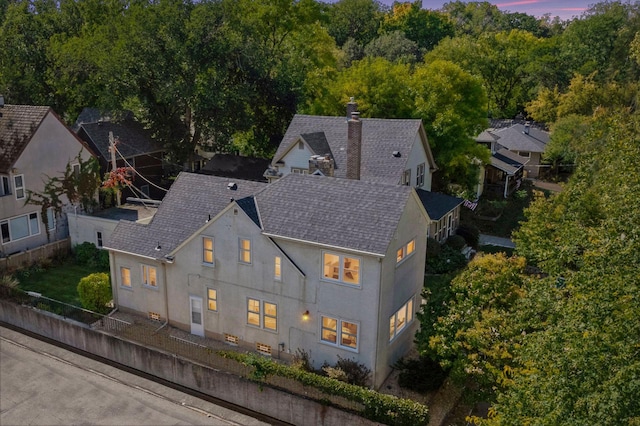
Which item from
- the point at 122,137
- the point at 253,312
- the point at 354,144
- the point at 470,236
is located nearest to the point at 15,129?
the point at 122,137

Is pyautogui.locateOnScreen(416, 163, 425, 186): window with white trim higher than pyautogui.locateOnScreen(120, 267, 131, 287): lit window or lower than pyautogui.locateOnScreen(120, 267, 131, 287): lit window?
higher

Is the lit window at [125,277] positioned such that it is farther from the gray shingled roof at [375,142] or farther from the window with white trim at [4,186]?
the gray shingled roof at [375,142]

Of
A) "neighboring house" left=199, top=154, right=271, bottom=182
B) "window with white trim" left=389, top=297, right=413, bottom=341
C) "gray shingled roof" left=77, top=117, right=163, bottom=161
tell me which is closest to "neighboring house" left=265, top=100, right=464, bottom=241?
"neighboring house" left=199, top=154, right=271, bottom=182

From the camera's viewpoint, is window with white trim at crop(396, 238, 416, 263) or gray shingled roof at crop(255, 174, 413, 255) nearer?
gray shingled roof at crop(255, 174, 413, 255)

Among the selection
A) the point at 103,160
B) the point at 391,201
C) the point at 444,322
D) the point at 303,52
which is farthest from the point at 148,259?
the point at 303,52

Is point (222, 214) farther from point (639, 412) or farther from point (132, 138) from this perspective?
point (132, 138)

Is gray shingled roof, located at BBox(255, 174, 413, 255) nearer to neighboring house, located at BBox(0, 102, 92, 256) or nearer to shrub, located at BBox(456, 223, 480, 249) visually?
neighboring house, located at BBox(0, 102, 92, 256)
